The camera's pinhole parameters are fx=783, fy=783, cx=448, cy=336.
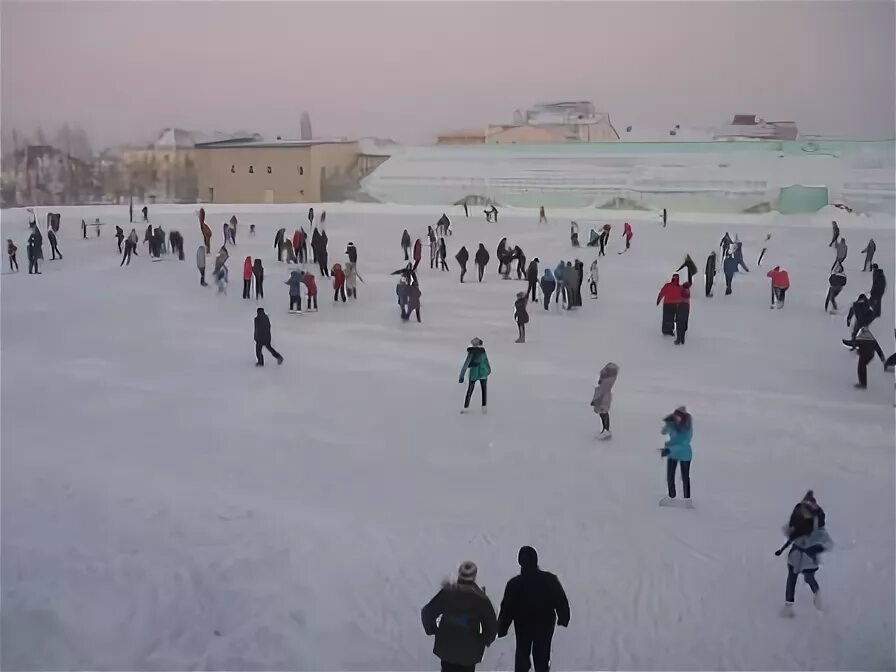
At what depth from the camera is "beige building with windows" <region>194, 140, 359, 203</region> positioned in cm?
3725

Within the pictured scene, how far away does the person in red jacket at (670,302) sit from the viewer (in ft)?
31.8

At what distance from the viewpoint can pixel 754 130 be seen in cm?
3941

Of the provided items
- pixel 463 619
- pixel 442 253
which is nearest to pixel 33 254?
pixel 442 253

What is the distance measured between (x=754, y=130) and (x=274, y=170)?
78.5 ft

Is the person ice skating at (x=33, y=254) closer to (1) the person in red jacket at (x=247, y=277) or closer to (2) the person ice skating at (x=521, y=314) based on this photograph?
(1) the person in red jacket at (x=247, y=277)

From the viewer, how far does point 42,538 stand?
194 inches

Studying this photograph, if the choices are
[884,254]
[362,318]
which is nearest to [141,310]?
[362,318]

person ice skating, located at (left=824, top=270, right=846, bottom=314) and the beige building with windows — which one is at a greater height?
the beige building with windows

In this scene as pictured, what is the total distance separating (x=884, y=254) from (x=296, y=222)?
56.7 ft

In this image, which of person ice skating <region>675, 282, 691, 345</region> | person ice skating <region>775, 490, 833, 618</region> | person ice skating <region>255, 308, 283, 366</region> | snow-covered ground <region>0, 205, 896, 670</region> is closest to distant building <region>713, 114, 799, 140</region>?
snow-covered ground <region>0, 205, 896, 670</region>

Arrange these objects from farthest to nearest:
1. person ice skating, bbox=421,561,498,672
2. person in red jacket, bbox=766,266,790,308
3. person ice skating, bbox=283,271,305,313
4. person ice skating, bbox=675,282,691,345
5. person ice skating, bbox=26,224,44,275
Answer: person ice skating, bbox=26,224,44,275
person in red jacket, bbox=766,266,790,308
person ice skating, bbox=283,271,305,313
person ice skating, bbox=675,282,691,345
person ice skating, bbox=421,561,498,672

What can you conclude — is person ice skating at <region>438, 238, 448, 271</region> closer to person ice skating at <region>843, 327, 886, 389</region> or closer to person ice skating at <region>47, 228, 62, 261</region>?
person ice skating at <region>47, 228, 62, 261</region>

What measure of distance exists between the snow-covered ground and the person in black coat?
0.47m

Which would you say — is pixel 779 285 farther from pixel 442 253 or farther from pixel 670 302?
pixel 442 253
